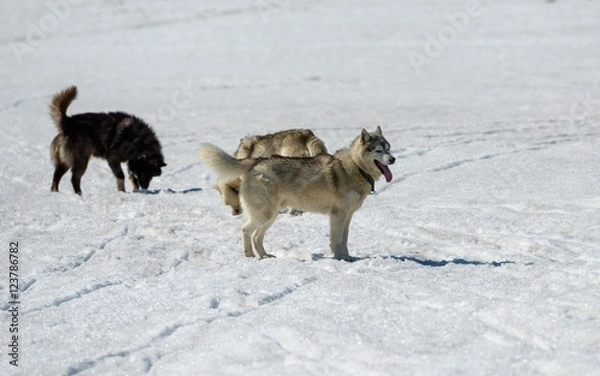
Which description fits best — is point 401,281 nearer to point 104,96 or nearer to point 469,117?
point 469,117

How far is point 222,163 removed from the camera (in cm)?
834

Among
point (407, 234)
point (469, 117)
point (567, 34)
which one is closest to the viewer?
point (407, 234)

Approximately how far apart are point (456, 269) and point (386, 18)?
3126cm

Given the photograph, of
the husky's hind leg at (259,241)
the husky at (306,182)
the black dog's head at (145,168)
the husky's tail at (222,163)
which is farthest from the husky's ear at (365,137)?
the black dog's head at (145,168)

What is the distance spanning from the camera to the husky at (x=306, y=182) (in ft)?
27.5

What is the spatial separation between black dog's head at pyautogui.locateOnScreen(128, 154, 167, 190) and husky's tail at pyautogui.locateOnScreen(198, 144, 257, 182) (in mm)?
5424

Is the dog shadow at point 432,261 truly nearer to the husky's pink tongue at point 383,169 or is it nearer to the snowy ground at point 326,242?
the snowy ground at point 326,242

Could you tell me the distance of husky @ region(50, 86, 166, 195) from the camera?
13.3 metres

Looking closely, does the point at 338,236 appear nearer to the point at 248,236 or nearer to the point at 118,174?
the point at 248,236

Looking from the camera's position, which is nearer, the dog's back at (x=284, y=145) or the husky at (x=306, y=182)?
the husky at (x=306, y=182)

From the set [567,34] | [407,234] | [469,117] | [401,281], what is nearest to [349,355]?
[401,281]

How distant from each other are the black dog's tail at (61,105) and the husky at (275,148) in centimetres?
346

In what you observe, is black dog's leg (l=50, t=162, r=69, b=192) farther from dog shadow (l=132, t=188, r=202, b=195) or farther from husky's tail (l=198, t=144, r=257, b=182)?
husky's tail (l=198, t=144, r=257, b=182)

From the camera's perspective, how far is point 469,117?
19188 mm
